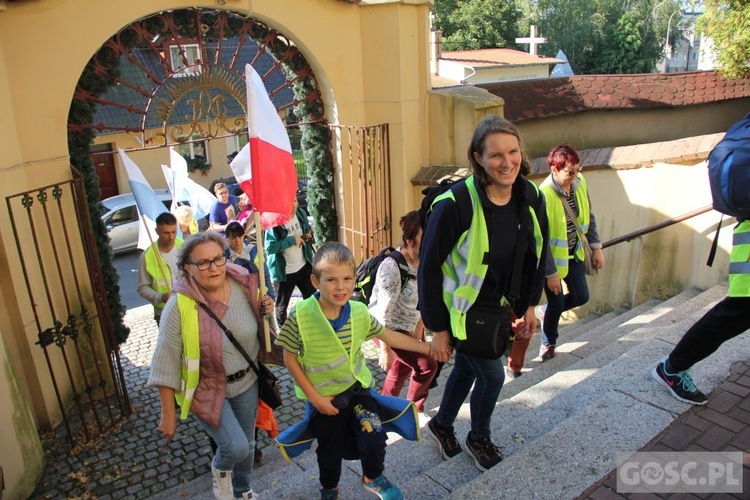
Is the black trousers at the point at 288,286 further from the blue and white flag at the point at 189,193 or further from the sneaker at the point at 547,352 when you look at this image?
the sneaker at the point at 547,352

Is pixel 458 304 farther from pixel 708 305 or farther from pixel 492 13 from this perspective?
pixel 492 13

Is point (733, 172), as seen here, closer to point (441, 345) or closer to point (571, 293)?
point (441, 345)

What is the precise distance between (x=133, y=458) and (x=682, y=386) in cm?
380

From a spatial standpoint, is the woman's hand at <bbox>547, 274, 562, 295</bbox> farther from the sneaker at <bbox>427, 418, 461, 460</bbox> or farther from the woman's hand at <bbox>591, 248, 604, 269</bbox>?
the sneaker at <bbox>427, 418, 461, 460</bbox>

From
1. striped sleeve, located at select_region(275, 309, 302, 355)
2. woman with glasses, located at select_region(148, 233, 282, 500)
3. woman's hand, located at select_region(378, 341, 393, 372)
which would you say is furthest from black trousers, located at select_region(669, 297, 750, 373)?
Result: woman with glasses, located at select_region(148, 233, 282, 500)

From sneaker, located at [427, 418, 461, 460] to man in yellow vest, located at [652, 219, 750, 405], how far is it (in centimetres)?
120

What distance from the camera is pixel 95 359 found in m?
4.87

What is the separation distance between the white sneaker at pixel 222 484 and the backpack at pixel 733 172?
2.87 meters

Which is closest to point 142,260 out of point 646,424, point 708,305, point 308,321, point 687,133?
point 308,321

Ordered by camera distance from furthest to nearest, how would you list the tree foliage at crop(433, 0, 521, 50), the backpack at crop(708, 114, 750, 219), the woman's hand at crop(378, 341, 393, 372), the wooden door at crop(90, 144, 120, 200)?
the tree foliage at crop(433, 0, 521, 50) → the wooden door at crop(90, 144, 120, 200) → the woman's hand at crop(378, 341, 393, 372) → the backpack at crop(708, 114, 750, 219)

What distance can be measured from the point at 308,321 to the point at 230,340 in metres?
0.51

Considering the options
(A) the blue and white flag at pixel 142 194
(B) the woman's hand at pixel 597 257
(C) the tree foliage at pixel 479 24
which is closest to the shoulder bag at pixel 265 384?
(A) the blue and white flag at pixel 142 194

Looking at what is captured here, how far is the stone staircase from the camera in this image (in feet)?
8.92

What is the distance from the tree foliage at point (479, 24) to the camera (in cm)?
3981
